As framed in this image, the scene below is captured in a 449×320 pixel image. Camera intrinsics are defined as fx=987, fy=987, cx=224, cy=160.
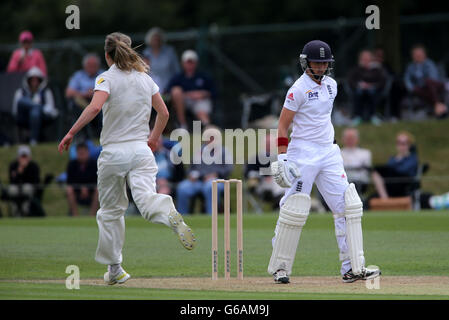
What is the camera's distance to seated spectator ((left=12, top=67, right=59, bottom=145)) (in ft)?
63.4

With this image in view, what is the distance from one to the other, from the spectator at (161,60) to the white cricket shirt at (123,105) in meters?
11.3

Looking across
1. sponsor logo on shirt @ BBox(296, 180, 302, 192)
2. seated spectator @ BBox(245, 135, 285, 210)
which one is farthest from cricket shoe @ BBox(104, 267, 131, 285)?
seated spectator @ BBox(245, 135, 285, 210)

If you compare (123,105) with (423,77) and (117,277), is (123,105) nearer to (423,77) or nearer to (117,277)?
(117,277)

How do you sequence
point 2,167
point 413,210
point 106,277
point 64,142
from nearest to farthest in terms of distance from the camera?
point 64,142
point 106,277
point 413,210
point 2,167

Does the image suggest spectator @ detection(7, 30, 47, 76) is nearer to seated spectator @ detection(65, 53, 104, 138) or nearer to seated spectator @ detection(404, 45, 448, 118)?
seated spectator @ detection(65, 53, 104, 138)

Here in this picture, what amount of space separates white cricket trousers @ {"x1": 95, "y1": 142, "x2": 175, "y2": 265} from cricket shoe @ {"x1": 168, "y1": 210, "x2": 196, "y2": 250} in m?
0.05

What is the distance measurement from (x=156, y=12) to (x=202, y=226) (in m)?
19.1

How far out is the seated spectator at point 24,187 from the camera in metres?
17.7

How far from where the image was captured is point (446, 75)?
21.3 meters

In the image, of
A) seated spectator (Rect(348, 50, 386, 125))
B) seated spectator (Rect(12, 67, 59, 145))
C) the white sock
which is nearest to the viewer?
the white sock

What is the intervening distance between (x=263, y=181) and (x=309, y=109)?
8.77 meters

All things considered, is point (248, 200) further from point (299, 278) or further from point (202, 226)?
point (299, 278)

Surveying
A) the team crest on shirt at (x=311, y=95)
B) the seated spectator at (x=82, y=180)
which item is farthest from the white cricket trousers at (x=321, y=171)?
the seated spectator at (x=82, y=180)

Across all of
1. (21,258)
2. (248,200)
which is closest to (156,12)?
(248,200)
